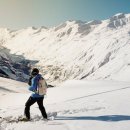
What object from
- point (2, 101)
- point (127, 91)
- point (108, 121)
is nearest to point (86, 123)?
point (108, 121)

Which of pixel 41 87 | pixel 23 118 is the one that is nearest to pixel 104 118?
pixel 41 87

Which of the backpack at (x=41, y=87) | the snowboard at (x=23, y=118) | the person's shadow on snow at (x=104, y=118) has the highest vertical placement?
the backpack at (x=41, y=87)

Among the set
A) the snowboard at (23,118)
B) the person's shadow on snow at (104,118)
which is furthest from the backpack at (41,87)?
the person's shadow on snow at (104,118)

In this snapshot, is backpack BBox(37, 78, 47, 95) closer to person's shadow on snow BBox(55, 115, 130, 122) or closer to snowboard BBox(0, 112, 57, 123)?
snowboard BBox(0, 112, 57, 123)

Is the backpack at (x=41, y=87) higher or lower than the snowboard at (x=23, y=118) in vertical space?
higher

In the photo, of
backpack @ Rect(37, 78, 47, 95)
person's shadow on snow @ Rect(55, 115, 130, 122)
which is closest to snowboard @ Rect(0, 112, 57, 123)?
person's shadow on snow @ Rect(55, 115, 130, 122)

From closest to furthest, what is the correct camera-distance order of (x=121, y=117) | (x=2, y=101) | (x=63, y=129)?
(x=63, y=129)
(x=121, y=117)
(x=2, y=101)

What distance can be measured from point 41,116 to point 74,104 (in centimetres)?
302

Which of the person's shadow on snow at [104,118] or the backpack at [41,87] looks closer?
the person's shadow on snow at [104,118]

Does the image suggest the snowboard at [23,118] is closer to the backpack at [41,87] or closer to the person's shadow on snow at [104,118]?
the person's shadow on snow at [104,118]

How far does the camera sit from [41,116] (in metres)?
14.7

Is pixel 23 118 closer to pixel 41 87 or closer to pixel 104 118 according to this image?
pixel 41 87

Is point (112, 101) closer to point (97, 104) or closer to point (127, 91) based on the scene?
point (97, 104)

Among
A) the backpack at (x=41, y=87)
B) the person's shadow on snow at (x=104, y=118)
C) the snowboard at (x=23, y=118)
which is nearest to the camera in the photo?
the person's shadow on snow at (x=104, y=118)
